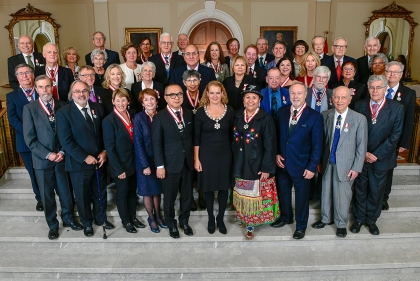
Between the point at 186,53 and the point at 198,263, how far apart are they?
2.34 metres

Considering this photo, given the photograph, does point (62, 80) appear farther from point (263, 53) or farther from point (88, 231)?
point (263, 53)

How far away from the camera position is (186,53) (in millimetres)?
4234

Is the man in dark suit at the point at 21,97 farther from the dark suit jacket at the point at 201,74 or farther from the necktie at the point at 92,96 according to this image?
the dark suit jacket at the point at 201,74

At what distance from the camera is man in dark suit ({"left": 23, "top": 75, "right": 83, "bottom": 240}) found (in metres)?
3.56

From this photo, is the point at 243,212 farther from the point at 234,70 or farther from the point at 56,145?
the point at 56,145

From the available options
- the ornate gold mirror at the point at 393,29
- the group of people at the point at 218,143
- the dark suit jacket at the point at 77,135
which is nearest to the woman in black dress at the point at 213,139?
the group of people at the point at 218,143

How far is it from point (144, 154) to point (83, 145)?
2.00 feet

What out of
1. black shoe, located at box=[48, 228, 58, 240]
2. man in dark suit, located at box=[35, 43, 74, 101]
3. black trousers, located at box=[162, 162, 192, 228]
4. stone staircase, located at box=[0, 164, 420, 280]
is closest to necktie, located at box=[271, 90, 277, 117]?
black trousers, located at box=[162, 162, 192, 228]

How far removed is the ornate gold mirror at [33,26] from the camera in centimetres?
772

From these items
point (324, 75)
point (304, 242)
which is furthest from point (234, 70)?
point (304, 242)

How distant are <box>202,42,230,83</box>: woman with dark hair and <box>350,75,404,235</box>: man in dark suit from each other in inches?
66.7

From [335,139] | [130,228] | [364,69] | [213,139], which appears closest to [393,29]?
[364,69]

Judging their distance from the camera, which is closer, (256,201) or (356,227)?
(256,201)

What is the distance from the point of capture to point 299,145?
3516 mm
